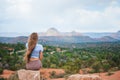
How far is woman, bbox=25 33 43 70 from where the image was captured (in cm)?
519

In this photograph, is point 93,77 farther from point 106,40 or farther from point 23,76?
point 106,40

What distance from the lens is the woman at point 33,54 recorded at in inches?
204

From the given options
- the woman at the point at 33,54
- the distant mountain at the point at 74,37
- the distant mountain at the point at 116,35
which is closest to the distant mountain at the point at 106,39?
the distant mountain at the point at 74,37

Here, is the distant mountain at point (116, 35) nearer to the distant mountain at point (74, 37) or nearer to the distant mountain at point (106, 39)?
the distant mountain at point (74, 37)

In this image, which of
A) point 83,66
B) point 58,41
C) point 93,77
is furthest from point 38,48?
point 58,41

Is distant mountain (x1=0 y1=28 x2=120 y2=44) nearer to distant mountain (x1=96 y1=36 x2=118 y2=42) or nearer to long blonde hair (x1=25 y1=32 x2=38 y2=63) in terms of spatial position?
distant mountain (x1=96 y1=36 x2=118 y2=42)

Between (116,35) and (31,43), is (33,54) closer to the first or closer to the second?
(31,43)

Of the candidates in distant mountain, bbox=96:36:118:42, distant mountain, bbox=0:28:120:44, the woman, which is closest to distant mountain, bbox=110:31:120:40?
Answer: distant mountain, bbox=0:28:120:44

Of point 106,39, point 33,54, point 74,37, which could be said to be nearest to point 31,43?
point 33,54

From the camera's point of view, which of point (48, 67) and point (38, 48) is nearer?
point (38, 48)

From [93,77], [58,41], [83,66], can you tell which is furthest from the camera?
[58,41]

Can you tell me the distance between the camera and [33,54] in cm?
526

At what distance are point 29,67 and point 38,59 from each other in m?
0.21

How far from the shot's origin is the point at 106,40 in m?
45.2
